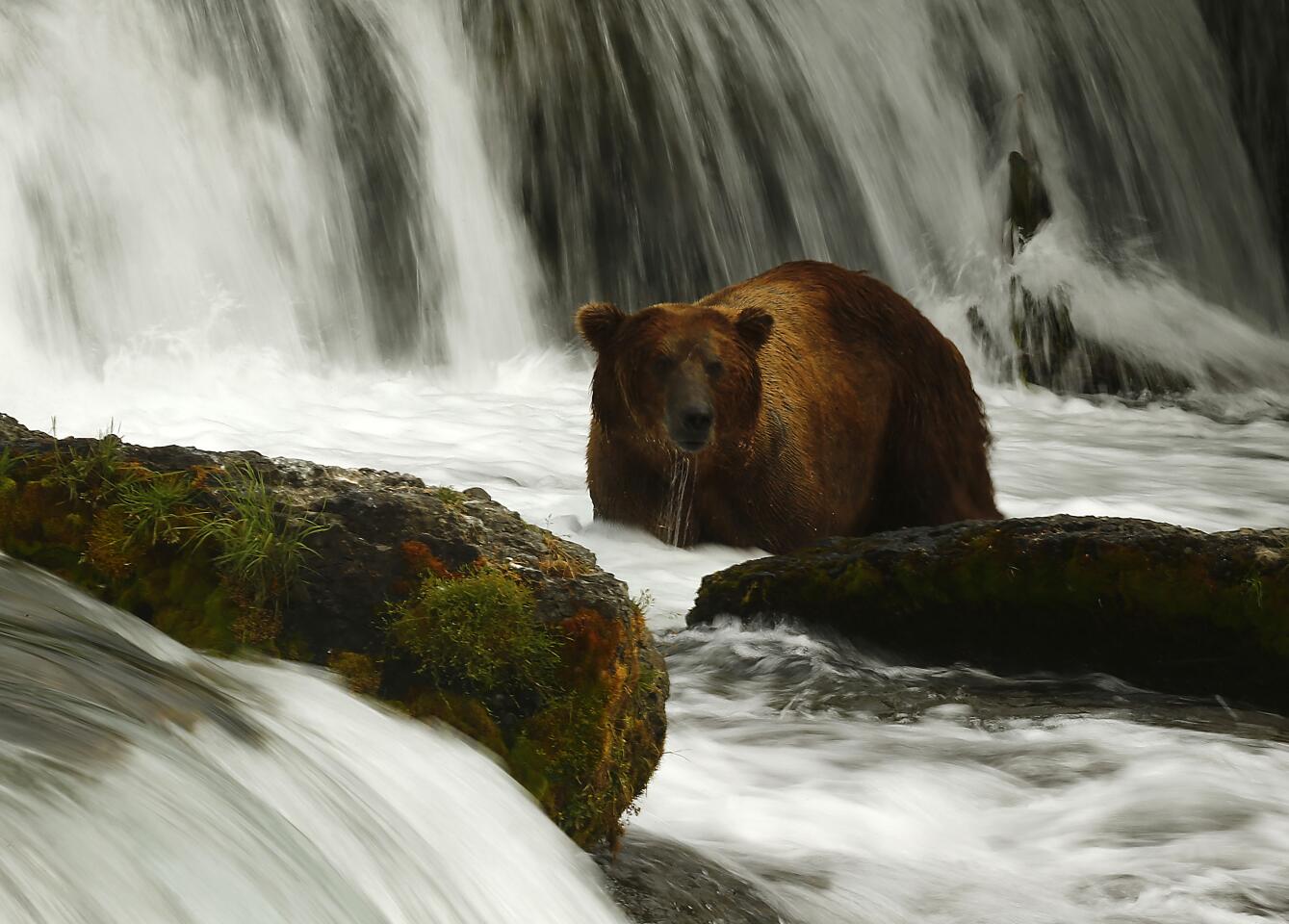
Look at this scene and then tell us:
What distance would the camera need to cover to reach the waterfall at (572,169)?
1017 cm

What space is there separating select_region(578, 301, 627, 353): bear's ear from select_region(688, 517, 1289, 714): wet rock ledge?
178cm

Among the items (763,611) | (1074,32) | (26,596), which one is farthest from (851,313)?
(1074,32)

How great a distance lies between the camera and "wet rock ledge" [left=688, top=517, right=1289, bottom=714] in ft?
14.3

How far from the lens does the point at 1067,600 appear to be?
4574 millimetres

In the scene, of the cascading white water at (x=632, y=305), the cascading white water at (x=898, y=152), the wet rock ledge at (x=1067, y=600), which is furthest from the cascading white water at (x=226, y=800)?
the cascading white water at (x=898, y=152)

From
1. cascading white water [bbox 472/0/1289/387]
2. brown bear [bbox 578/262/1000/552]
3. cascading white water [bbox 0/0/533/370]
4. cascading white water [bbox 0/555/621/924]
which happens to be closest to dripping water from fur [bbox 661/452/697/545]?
brown bear [bbox 578/262/1000/552]

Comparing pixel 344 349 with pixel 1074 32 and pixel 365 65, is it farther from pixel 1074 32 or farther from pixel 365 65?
pixel 1074 32

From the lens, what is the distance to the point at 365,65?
39.8ft

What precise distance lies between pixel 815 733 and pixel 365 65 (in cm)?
933

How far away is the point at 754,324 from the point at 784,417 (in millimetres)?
443

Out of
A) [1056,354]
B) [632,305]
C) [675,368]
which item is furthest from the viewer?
[1056,354]

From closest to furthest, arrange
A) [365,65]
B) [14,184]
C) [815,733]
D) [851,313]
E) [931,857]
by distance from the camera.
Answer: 1. [931,857]
2. [815,733]
3. [851,313]
4. [14,184]
5. [365,65]

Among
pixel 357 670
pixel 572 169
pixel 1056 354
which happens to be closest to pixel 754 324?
pixel 357 670

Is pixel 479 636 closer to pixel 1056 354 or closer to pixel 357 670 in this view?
pixel 357 670
